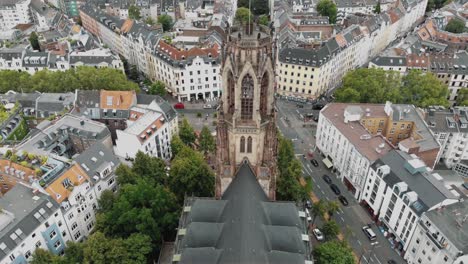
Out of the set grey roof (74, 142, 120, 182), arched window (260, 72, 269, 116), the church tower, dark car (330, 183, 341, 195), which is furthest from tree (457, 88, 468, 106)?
grey roof (74, 142, 120, 182)

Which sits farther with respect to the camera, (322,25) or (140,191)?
(322,25)

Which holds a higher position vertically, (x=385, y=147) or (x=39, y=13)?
(x=39, y=13)

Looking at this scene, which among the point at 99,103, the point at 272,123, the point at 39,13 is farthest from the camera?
the point at 39,13

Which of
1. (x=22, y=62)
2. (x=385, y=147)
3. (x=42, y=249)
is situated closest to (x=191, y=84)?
(x=22, y=62)

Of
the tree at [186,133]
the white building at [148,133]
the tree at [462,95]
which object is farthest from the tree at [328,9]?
the white building at [148,133]

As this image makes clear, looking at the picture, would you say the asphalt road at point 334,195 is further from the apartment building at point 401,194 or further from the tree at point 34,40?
the tree at point 34,40

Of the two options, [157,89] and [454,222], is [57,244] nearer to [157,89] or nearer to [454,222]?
[157,89]

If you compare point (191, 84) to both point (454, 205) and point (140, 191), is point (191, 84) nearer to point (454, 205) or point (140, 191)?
point (140, 191)
